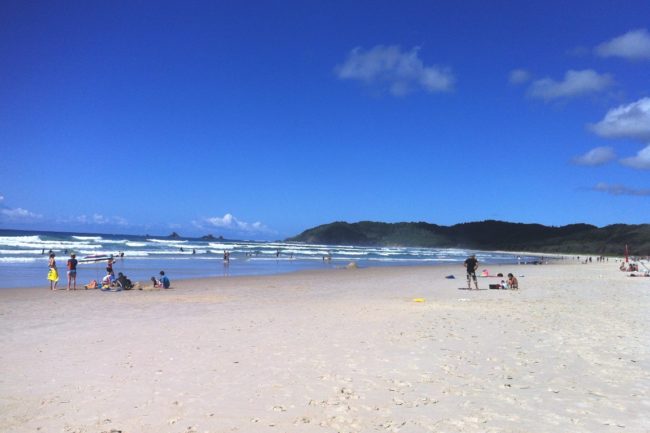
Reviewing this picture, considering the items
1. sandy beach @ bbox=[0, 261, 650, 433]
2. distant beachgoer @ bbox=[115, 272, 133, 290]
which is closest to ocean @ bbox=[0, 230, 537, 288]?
distant beachgoer @ bbox=[115, 272, 133, 290]

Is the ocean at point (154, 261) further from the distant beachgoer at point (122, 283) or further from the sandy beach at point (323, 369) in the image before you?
the sandy beach at point (323, 369)

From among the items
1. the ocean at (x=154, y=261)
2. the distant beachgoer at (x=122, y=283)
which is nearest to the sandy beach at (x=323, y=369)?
the distant beachgoer at (x=122, y=283)

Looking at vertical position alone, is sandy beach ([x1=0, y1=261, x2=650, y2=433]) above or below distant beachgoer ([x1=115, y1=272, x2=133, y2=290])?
below

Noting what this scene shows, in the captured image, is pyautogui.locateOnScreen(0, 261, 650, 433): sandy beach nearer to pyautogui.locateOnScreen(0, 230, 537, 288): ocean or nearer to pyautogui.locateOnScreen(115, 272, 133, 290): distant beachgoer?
pyautogui.locateOnScreen(115, 272, 133, 290): distant beachgoer

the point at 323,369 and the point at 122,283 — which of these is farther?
the point at 122,283

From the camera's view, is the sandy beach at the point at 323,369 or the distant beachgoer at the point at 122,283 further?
the distant beachgoer at the point at 122,283

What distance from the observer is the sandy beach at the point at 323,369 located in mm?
5367

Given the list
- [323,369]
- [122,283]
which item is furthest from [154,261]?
[323,369]

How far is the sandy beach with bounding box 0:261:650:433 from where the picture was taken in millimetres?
5367

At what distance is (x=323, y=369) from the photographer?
7.39m

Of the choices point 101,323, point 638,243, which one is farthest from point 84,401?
point 638,243

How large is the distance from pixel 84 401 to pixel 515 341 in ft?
24.7

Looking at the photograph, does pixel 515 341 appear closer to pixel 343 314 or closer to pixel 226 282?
pixel 343 314

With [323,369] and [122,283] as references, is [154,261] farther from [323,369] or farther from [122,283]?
[323,369]
